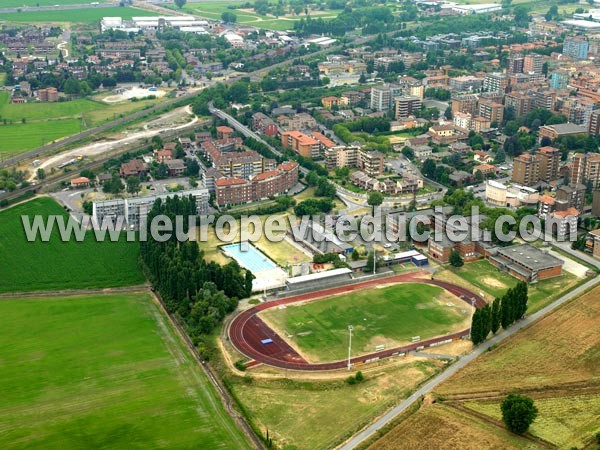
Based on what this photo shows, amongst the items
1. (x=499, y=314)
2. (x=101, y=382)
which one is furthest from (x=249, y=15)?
(x=101, y=382)

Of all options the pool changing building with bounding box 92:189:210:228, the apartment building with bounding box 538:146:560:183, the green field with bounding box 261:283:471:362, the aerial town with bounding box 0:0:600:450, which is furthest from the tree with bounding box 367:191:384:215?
the apartment building with bounding box 538:146:560:183

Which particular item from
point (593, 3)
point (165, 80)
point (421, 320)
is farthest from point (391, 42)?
point (421, 320)

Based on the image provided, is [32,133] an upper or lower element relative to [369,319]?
upper

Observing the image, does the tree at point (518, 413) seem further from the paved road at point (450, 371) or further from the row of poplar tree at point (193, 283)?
the row of poplar tree at point (193, 283)

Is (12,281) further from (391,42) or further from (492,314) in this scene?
(391,42)

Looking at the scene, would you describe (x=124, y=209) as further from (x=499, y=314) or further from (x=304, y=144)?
(x=499, y=314)

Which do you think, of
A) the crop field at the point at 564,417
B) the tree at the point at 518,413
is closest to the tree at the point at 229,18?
the crop field at the point at 564,417
